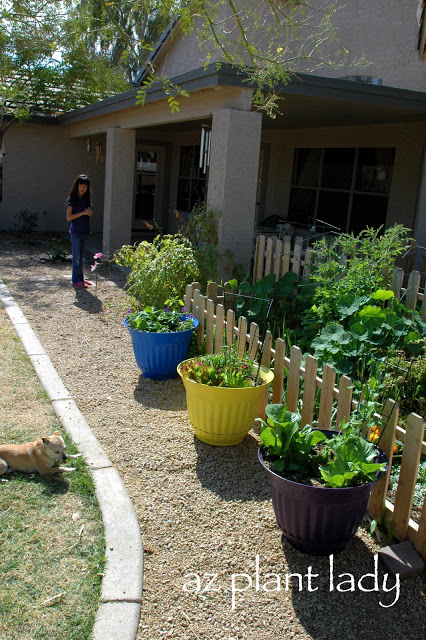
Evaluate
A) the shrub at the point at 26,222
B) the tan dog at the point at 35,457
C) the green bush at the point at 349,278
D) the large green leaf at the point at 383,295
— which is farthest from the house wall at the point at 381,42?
the tan dog at the point at 35,457

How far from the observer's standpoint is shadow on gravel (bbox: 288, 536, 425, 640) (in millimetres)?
2668

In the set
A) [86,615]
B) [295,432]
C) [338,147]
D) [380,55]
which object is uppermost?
[380,55]

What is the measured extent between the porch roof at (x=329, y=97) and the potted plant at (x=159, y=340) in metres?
2.78

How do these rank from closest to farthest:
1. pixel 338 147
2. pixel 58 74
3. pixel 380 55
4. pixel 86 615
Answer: pixel 86 615 → pixel 380 55 → pixel 338 147 → pixel 58 74

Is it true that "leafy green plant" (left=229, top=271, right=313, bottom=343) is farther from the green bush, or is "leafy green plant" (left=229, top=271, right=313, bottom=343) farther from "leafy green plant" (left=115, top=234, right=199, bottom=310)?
"leafy green plant" (left=115, top=234, right=199, bottom=310)

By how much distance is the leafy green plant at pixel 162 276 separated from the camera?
21.0ft

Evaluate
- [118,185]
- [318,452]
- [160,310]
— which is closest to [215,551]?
[318,452]

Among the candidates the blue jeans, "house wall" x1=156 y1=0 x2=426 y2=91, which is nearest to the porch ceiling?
"house wall" x1=156 y1=0 x2=426 y2=91

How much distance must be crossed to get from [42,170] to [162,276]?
36.2 ft

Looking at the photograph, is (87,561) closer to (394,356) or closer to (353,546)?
(353,546)

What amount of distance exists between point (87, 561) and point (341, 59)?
1068 centimetres

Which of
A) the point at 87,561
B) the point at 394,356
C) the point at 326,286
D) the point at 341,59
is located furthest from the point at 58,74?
the point at 87,561

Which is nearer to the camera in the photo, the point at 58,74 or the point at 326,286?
the point at 326,286

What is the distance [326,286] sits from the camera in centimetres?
552
